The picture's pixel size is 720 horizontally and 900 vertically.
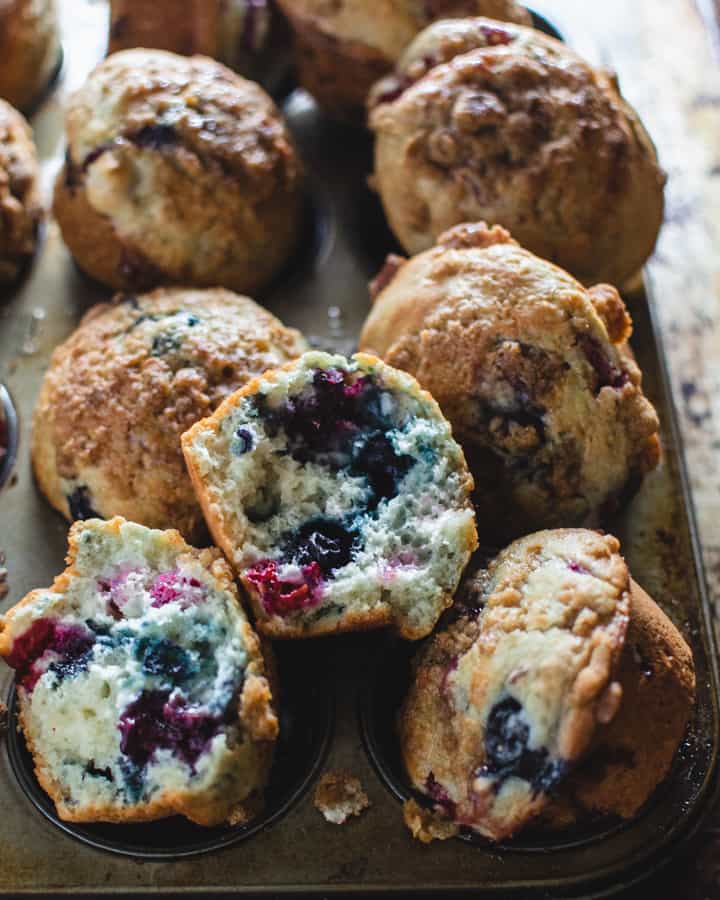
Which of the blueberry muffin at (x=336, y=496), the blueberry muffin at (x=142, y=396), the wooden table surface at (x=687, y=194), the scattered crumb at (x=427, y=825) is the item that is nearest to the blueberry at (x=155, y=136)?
the blueberry muffin at (x=142, y=396)

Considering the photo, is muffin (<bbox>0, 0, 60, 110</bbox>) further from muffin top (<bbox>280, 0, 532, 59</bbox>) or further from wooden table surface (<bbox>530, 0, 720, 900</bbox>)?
wooden table surface (<bbox>530, 0, 720, 900</bbox>)

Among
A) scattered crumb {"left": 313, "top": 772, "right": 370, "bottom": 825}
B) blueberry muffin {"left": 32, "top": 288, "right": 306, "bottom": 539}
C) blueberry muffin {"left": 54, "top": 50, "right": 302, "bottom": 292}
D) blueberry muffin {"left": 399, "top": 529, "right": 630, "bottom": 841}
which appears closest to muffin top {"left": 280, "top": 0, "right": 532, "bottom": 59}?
blueberry muffin {"left": 54, "top": 50, "right": 302, "bottom": 292}

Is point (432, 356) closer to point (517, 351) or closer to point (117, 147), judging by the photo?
point (517, 351)

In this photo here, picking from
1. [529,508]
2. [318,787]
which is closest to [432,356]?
[529,508]

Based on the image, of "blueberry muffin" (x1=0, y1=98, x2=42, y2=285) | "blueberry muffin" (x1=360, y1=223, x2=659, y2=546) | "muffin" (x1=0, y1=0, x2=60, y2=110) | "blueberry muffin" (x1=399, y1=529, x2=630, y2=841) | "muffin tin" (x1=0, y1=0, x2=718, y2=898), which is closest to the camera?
"blueberry muffin" (x1=399, y1=529, x2=630, y2=841)

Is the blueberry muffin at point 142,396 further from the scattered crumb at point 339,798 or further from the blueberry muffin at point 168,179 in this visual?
the scattered crumb at point 339,798

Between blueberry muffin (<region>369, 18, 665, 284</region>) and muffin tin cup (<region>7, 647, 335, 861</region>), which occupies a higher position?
blueberry muffin (<region>369, 18, 665, 284</region>)
